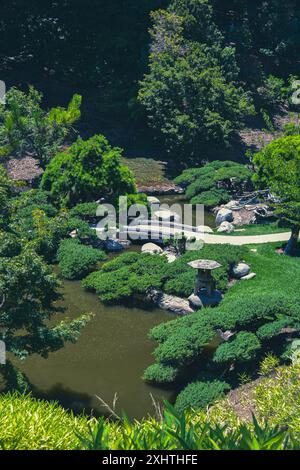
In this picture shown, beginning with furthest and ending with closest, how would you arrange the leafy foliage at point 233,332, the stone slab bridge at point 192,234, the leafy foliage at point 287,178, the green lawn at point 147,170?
the green lawn at point 147,170
the stone slab bridge at point 192,234
the leafy foliage at point 287,178
the leafy foliage at point 233,332

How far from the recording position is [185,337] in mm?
20266

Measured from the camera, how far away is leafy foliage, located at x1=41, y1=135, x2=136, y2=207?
34125mm

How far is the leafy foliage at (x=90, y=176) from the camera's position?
34125mm

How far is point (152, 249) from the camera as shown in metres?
30.7

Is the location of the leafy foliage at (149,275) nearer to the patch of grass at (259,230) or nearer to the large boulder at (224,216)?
the patch of grass at (259,230)

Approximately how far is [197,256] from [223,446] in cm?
1719

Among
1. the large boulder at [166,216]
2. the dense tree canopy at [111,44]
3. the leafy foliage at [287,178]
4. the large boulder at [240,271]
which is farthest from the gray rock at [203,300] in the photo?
the dense tree canopy at [111,44]

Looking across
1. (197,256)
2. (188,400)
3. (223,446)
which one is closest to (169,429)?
(223,446)

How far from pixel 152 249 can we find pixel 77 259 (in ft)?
12.5

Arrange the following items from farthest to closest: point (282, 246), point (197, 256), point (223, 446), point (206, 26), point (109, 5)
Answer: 1. point (109, 5)
2. point (206, 26)
3. point (282, 246)
4. point (197, 256)
5. point (223, 446)

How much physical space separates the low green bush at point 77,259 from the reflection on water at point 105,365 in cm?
306

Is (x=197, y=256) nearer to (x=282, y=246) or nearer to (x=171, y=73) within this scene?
(x=282, y=246)

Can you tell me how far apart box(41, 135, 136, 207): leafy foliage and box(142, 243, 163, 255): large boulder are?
418 cm
